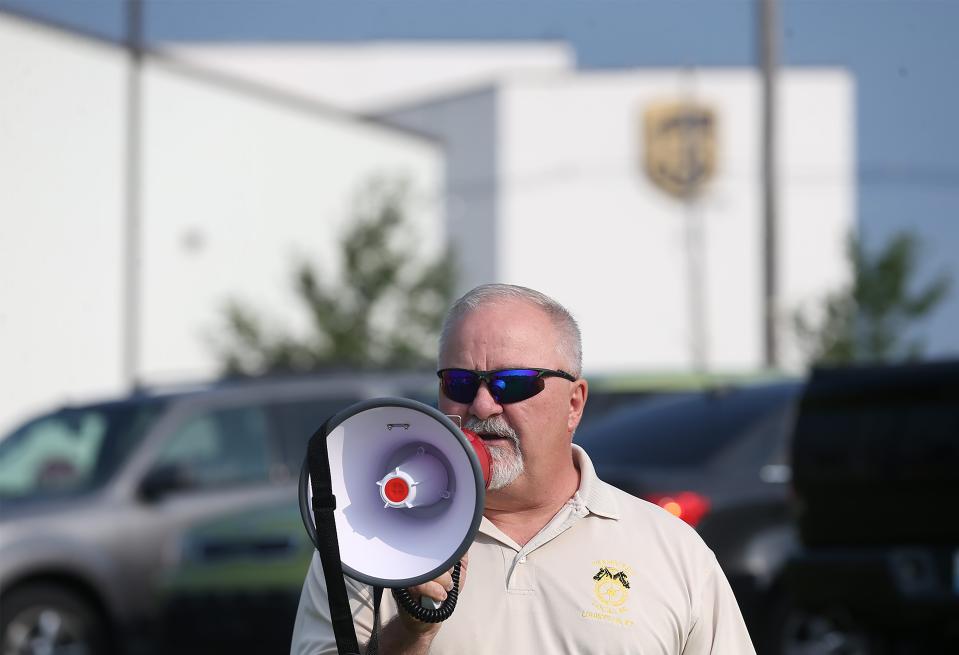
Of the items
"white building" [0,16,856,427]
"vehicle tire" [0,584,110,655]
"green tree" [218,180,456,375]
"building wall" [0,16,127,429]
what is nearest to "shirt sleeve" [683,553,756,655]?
"vehicle tire" [0,584,110,655]

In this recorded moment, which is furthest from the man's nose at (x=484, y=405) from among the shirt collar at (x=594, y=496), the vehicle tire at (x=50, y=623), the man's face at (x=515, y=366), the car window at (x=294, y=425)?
the car window at (x=294, y=425)

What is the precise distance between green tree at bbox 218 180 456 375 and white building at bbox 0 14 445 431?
82cm

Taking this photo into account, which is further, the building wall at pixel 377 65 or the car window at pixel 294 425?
the building wall at pixel 377 65

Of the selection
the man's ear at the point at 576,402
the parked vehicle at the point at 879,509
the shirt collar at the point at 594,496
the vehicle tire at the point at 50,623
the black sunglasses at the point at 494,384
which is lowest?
the vehicle tire at the point at 50,623

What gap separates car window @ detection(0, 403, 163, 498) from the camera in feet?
34.6

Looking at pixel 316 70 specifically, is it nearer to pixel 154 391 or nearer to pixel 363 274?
pixel 363 274

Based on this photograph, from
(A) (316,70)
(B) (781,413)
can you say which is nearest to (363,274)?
(B) (781,413)

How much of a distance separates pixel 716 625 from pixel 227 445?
26.6ft

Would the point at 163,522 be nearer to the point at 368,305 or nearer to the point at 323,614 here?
the point at 323,614

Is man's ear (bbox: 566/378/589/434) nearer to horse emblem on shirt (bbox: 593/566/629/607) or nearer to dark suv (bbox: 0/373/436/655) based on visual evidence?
horse emblem on shirt (bbox: 593/566/629/607)

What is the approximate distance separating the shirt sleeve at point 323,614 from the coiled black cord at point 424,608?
189 millimetres

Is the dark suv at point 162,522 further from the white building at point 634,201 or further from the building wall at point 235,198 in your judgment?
the white building at point 634,201

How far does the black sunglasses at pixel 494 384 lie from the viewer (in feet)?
9.49

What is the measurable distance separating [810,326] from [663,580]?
25.3 meters
